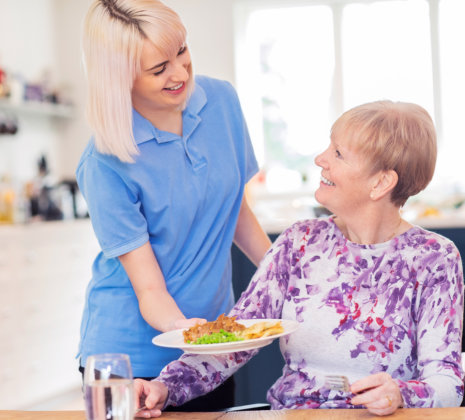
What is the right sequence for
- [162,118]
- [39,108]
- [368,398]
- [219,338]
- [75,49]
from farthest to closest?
1. [75,49]
2. [39,108]
3. [162,118]
4. [219,338]
5. [368,398]

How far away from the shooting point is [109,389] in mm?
984

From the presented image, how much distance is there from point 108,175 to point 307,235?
433 mm

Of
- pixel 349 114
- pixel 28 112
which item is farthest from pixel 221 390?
pixel 28 112

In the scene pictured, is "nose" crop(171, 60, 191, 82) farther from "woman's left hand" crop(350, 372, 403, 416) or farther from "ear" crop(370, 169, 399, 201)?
"woman's left hand" crop(350, 372, 403, 416)

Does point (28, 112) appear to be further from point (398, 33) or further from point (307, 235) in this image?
point (307, 235)

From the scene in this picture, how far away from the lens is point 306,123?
6.64 meters

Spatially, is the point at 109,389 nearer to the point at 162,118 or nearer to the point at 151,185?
the point at 151,185

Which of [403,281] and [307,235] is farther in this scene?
[307,235]

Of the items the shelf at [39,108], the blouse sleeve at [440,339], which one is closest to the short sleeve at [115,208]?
the blouse sleeve at [440,339]

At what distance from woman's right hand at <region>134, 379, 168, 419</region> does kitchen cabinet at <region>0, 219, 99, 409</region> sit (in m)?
Answer: 2.85

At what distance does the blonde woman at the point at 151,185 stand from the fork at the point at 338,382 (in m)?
0.30

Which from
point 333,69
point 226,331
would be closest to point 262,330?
point 226,331

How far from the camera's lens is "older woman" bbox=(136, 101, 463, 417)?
1.41 m

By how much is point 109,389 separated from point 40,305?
3.53m
